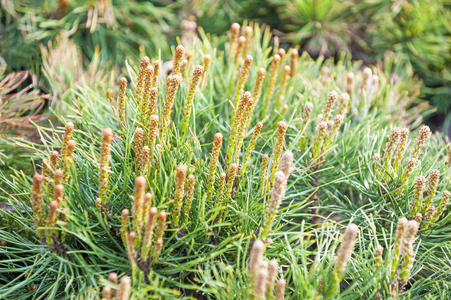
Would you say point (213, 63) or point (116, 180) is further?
point (213, 63)

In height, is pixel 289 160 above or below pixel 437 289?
above

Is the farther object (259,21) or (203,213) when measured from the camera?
(259,21)

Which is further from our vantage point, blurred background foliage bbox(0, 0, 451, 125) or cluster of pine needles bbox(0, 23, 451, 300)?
blurred background foliage bbox(0, 0, 451, 125)

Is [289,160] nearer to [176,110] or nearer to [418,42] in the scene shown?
[176,110]

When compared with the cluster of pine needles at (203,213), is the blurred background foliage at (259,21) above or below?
above

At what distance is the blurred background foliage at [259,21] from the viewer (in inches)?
32.7

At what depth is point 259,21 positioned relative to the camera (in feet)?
3.25

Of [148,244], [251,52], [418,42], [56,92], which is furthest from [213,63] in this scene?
[418,42]

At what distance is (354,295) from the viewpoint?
1.25ft

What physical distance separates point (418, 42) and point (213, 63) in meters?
0.52

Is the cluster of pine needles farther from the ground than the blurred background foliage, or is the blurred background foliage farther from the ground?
the blurred background foliage

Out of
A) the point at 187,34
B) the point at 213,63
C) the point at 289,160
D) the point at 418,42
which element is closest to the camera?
the point at 289,160

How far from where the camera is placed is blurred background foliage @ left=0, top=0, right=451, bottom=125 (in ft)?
2.72

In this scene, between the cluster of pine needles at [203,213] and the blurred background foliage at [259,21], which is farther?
the blurred background foliage at [259,21]
